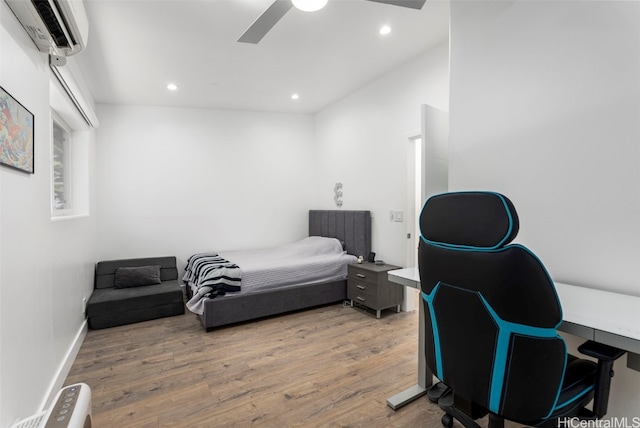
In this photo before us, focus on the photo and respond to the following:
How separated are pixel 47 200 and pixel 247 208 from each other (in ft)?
10.4

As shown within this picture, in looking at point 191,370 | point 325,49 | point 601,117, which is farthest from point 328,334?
point 325,49

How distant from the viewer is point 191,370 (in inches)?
96.5

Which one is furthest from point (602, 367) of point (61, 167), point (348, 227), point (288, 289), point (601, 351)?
point (61, 167)

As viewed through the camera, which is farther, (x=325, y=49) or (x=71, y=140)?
(x=71, y=140)

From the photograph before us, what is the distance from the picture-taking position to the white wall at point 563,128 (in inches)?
58.2

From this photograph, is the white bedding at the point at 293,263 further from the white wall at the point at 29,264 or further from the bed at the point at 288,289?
the white wall at the point at 29,264

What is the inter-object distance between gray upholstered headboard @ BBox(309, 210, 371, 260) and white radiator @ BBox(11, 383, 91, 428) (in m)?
3.23

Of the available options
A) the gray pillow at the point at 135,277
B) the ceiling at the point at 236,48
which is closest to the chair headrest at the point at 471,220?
the ceiling at the point at 236,48

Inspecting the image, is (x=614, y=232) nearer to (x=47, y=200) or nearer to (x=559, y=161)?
(x=559, y=161)

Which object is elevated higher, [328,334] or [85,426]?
[85,426]

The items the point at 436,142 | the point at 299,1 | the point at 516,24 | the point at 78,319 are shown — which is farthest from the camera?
the point at 78,319

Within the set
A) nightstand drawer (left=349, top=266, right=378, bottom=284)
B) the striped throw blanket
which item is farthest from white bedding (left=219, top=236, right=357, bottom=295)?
nightstand drawer (left=349, top=266, right=378, bottom=284)

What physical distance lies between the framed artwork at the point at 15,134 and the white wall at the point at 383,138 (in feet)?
10.4

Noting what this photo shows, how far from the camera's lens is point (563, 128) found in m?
1.69
